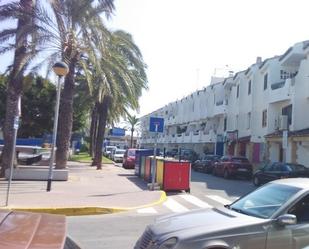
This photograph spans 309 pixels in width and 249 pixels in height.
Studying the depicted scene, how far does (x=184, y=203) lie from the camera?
1839cm

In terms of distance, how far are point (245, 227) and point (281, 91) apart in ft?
114

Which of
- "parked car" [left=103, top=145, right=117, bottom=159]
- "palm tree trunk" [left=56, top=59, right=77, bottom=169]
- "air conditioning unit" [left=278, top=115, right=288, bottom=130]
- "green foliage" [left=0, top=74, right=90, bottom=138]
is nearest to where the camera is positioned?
"palm tree trunk" [left=56, top=59, right=77, bottom=169]

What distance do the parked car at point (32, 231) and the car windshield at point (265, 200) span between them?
12.0 feet


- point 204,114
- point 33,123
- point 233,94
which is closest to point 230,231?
point 233,94

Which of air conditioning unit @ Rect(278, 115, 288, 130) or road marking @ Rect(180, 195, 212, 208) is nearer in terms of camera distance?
road marking @ Rect(180, 195, 212, 208)

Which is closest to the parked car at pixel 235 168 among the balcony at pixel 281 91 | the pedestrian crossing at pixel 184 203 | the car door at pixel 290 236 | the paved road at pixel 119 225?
the balcony at pixel 281 91

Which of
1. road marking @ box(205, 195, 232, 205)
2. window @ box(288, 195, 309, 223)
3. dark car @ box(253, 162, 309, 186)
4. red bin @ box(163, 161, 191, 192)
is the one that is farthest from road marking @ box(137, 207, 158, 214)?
dark car @ box(253, 162, 309, 186)

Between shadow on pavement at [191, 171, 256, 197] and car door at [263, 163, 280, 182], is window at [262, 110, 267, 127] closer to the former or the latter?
shadow on pavement at [191, 171, 256, 197]

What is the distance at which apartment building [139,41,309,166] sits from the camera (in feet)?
121

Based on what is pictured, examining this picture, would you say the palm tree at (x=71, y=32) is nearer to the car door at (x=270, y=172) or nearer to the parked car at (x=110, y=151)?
the car door at (x=270, y=172)

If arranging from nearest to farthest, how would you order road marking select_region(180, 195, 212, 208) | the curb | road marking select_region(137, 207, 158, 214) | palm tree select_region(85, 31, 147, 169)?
the curb → road marking select_region(137, 207, 158, 214) → road marking select_region(180, 195, 212, 208) → palm tree select_region(85, 31, 147, 169)

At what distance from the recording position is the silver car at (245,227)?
661 centimetres

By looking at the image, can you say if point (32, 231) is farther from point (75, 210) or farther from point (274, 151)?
point (274, 151)

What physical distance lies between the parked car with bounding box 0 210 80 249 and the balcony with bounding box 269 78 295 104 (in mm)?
35981
